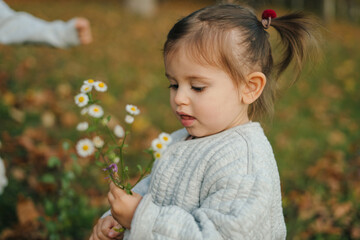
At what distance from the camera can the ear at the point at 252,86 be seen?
158 centimetres

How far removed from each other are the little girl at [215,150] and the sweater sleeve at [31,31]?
1284 millimetres

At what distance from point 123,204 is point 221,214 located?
374 mm

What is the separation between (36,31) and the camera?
2.52 meters

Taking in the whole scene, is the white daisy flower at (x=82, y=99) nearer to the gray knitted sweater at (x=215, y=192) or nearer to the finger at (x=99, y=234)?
the gray knitted sweater at (x=215, y=192)

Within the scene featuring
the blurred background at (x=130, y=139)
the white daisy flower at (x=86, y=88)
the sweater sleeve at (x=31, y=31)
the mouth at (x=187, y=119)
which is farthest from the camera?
the blurred background at (x=130, y=139)

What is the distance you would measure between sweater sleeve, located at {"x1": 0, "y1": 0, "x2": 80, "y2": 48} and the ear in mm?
1475

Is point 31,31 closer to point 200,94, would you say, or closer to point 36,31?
point 36,31

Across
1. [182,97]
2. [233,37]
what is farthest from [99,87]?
[233,37]

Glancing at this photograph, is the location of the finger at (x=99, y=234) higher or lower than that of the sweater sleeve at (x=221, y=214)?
lower

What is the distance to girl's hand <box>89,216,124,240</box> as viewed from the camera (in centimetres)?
162

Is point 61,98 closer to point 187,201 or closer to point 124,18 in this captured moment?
point 187,201

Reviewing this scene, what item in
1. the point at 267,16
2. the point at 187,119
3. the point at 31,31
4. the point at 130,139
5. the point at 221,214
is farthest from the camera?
the point at 130,139

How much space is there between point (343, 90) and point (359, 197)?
132 inches

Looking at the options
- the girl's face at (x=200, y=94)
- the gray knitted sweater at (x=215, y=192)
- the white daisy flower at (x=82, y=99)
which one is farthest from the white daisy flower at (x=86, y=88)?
the gray knitted sweater at (x=215, y=192)
